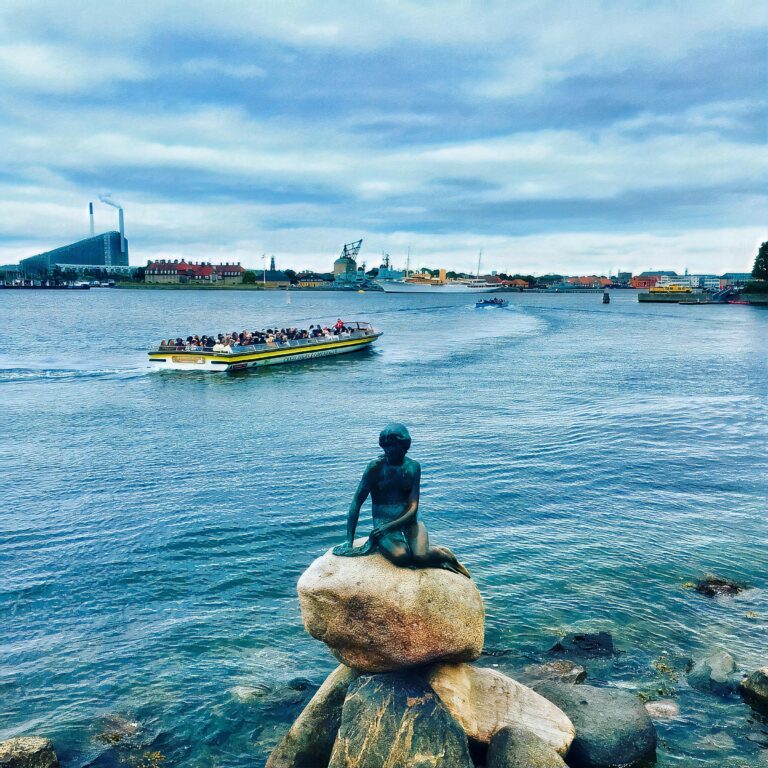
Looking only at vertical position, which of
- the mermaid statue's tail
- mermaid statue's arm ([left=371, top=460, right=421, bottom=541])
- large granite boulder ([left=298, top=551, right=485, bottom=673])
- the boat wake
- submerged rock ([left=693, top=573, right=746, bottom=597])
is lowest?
the boat wake

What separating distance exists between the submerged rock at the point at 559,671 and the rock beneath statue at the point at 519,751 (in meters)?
2.75

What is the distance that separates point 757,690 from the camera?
1053 cm

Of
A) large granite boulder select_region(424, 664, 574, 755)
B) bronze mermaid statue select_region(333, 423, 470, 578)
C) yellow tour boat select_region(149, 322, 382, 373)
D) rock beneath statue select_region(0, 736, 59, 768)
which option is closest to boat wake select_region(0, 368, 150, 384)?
yellow tour boat select_region(149, 322, 382, 373)

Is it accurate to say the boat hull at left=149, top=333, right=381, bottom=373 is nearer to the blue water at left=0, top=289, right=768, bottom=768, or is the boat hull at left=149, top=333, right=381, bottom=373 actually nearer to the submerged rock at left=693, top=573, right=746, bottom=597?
the blue water at left=0, top=289, right=768, bottom=768

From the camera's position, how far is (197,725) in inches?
408

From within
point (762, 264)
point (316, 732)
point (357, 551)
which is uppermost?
point (762, 264)

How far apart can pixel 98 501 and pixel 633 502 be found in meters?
15.5

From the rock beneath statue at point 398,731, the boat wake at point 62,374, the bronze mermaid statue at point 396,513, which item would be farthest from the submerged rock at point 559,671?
the boat wake at point 62,374

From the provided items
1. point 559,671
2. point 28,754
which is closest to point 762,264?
point 559,671

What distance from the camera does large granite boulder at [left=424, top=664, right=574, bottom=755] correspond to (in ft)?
27.7

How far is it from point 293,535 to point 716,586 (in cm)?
959

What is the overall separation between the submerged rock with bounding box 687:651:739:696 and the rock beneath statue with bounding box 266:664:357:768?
5.90m

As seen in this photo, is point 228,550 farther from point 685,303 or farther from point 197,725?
point 685,303

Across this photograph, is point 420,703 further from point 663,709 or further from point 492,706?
point 663,709
